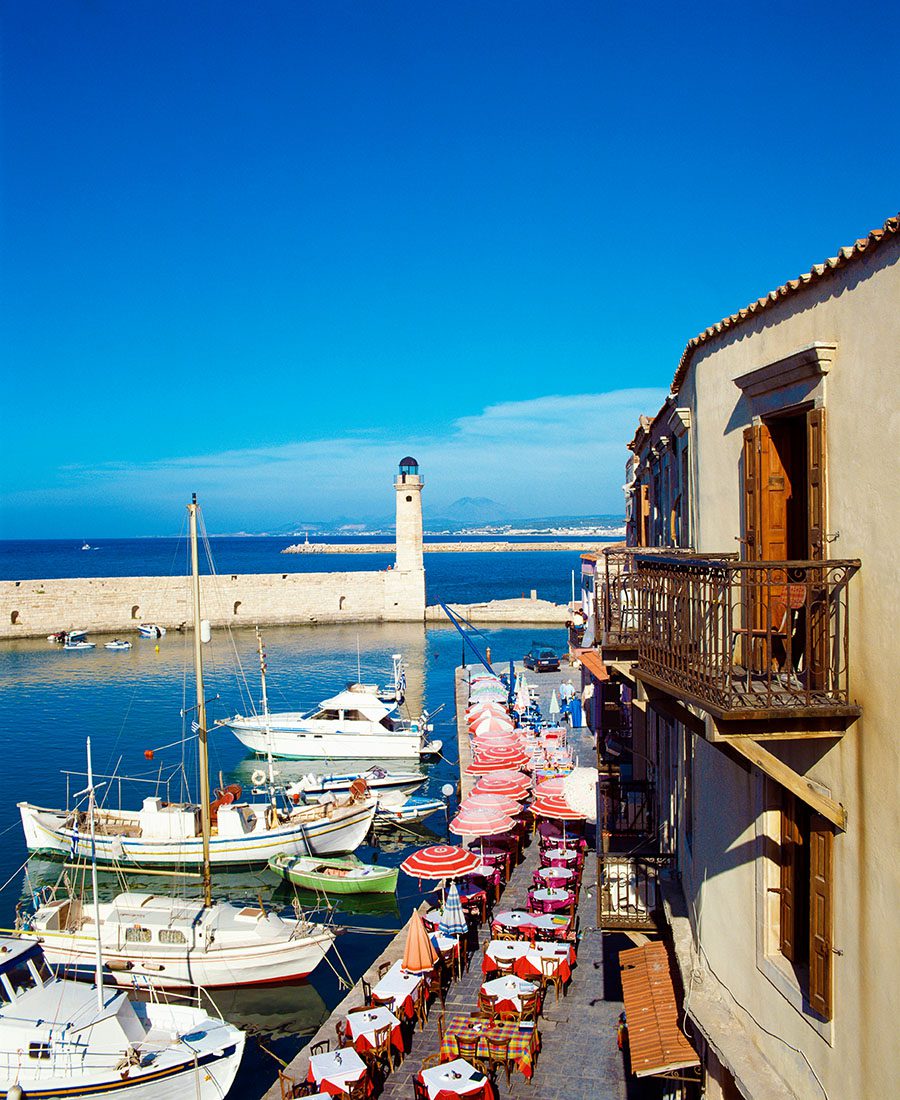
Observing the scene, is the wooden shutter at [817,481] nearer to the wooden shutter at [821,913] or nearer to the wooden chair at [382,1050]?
the wooden shutter at [821,913]

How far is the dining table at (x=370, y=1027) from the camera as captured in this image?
1193cm

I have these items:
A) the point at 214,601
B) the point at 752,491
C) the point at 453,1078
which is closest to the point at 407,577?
the point at 214,601

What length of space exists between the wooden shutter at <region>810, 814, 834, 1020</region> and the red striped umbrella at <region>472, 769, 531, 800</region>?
1588 cm

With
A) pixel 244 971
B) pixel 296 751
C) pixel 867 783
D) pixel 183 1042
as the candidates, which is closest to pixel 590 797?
pixel 244 971

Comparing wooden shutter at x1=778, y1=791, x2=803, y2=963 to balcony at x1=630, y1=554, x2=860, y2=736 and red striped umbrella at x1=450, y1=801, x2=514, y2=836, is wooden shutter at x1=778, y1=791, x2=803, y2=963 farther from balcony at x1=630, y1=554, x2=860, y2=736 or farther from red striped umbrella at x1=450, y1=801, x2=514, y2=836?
red striped umbrella at x1=450, y1=801, x2=514, y2=836

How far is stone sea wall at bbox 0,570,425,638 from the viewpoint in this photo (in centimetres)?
6725

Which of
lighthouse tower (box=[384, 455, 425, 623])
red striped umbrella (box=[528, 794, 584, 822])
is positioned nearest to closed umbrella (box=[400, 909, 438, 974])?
red striped umbrella (box=[528, 794, 584, 822])

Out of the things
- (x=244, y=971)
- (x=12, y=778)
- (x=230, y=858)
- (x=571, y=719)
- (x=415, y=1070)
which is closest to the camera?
(x=415, y=1070)

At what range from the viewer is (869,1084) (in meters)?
4.94

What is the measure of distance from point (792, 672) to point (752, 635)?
0.50 meters

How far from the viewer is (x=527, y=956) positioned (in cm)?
1409

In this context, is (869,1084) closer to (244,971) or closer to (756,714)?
(756,714)

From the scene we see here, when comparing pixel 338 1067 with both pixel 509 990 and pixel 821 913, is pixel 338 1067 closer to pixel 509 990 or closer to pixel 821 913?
pixel 509 990

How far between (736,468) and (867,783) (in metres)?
2.69
